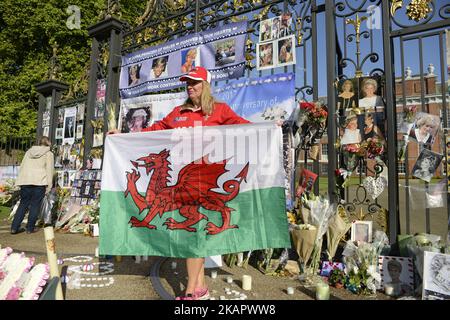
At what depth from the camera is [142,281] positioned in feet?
11.8

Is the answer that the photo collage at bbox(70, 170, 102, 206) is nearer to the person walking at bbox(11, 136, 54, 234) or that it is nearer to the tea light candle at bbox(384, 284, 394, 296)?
the person walking at bbox(11, 136, 54, 234)

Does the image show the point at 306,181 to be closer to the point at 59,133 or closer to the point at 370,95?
the point at 370,95

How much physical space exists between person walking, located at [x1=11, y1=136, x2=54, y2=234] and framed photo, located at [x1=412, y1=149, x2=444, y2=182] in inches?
251

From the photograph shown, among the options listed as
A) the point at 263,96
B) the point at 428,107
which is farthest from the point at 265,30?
the point at 428,107

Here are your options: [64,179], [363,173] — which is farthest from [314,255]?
[64,179]

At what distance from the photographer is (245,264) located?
4172 millimetres

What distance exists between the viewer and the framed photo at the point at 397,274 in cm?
323

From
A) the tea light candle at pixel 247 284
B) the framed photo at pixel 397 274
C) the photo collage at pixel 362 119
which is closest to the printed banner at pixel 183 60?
the photo collage at pixel 362 119

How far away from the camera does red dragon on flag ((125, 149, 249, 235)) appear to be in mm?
3016

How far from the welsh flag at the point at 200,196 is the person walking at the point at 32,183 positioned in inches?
147

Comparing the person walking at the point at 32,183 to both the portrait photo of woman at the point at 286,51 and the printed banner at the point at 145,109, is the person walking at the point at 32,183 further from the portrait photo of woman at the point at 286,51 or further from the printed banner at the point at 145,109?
the portrait photo of woman at the point at 286,51

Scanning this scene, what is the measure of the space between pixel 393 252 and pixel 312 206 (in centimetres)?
100

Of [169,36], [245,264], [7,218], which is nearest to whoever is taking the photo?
[245,264]
